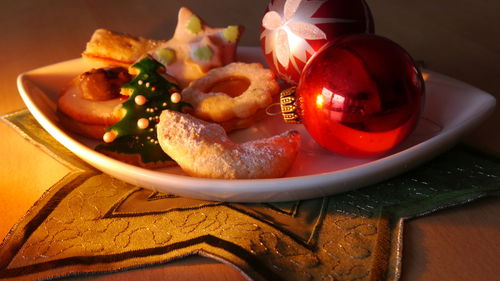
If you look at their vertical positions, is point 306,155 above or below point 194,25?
below

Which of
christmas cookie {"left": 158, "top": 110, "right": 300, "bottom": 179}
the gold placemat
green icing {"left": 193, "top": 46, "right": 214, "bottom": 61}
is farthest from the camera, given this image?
green icing {"left": 193, "top": 46, "right": 214, "bottom": 61}

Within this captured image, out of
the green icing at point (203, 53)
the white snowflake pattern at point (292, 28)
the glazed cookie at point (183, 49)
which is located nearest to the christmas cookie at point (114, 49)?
the glazed cookie at point (183, 49)

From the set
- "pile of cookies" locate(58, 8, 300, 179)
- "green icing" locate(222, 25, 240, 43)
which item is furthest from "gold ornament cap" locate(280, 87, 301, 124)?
"green icing" locate(222, 25, 240, 43)

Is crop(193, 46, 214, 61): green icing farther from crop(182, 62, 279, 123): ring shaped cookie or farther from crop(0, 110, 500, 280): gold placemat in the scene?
crop(0, 110, 500, 280): gold placemat

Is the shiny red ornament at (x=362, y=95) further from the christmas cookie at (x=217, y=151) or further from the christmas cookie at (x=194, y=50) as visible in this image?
the christmas cookie at (x=194, y=50)

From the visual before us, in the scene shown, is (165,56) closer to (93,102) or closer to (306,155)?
(93,102)

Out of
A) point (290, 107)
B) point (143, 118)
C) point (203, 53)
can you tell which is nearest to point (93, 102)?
point (143, 118)

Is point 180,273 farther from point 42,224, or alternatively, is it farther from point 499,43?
point 499,43
